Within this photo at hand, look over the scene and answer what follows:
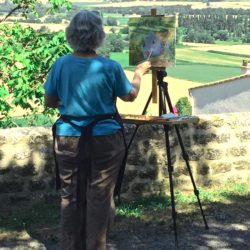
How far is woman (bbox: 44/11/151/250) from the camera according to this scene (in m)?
3.47

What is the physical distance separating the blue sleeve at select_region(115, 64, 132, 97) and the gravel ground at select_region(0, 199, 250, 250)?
5.15 feet

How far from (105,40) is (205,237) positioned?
208 centimetres

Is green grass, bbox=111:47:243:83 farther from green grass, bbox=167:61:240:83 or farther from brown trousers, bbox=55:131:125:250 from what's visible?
brown trousers, bbox=55:131:125:250

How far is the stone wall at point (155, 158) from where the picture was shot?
5.39 m

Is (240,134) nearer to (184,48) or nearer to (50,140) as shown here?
(50,140)

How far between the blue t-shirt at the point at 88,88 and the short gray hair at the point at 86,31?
0.31ft

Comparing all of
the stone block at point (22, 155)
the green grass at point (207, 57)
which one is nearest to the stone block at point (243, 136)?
the stone block at point (22, 155)

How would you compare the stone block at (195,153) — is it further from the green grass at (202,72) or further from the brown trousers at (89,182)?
the green grass at (202,72)

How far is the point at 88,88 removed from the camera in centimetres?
347

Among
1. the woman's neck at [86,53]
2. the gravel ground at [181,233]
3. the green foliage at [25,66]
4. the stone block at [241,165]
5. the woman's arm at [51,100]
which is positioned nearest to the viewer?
the woman's neck at [86,53]

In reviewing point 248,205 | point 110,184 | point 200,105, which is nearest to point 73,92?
point 110,184

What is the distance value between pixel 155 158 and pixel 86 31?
2.77m

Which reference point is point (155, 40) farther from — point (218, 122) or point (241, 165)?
point (241, 165)

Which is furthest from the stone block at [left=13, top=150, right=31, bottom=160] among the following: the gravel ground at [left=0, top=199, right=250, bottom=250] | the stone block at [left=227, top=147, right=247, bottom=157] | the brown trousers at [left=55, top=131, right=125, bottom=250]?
the stone block at [left=227, top=147, right=247, bottom=157]
